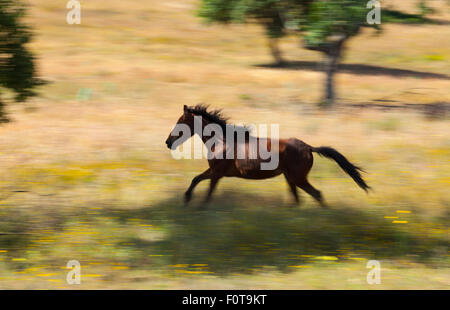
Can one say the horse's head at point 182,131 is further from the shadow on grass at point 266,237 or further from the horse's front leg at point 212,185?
the shadow on grass at point 266,237

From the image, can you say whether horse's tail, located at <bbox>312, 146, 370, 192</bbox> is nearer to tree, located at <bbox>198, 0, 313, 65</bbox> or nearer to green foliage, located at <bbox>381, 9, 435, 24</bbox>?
tree, located at <bbox>198, 0, 313, 65</bbox>

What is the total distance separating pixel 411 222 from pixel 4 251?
8.08 meters

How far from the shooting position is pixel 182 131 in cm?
1209

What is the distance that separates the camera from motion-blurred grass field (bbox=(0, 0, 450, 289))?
11211mm

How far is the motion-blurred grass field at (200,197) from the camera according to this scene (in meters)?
11.2

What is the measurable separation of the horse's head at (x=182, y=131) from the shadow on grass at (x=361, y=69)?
71.0ft

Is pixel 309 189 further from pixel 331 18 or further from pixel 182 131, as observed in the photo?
pixel 331 18

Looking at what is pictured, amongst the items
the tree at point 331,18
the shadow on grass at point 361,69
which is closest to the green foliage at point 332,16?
the tree at point 331,18

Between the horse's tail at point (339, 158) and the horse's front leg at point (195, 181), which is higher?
the horse's tail at point (339, 158)

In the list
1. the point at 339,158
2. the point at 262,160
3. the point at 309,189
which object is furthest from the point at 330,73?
the point at 262,160

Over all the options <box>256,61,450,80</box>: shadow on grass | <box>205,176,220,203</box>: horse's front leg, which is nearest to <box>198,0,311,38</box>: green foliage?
<box>256,61,450,80</box>: shadow on grass

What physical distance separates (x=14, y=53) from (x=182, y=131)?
3349 mm

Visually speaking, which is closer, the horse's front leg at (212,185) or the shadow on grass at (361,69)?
the horse's front leg at (212,185)
